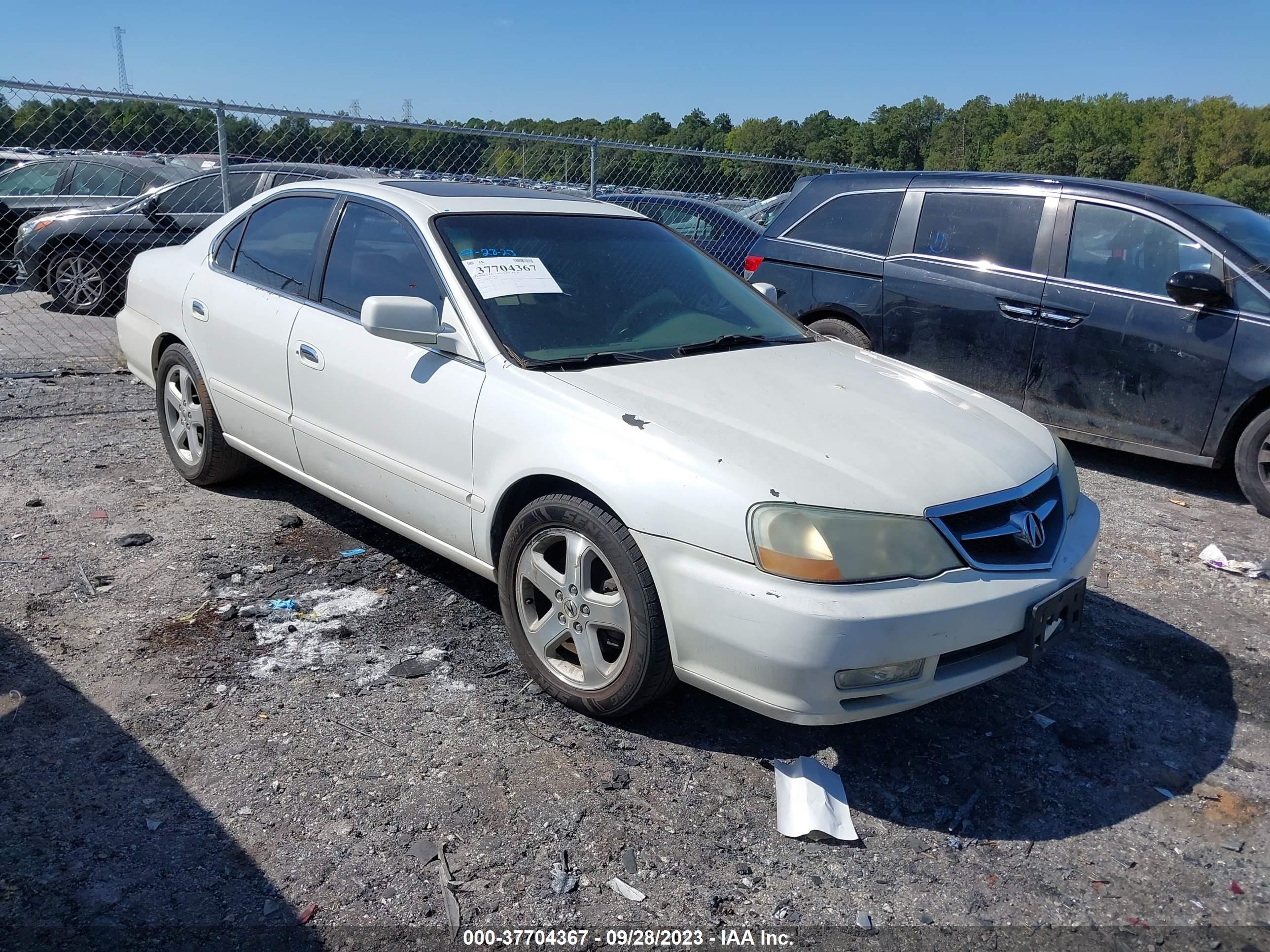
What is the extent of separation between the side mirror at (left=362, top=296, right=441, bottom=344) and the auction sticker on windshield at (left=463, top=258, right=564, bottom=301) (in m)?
0.23

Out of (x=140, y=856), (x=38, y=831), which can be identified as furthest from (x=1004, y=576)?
(x=38, y=831)

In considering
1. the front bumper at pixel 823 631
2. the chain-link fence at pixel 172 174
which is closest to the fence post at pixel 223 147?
the chain-link fence at pixel 172 174

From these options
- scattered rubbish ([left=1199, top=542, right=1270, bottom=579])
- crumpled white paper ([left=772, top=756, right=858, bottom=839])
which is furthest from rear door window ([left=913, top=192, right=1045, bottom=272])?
crumpled white paper ([left=772, top=756, right=858, bottom=839])

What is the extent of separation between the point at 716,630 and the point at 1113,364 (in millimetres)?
4379

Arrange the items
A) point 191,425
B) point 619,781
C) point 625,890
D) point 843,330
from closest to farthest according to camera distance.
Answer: point 625,890 < point 619,781 < point 191,425 < point 843,330

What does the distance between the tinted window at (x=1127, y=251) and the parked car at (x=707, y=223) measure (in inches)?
184

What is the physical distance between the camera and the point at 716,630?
8.83ft

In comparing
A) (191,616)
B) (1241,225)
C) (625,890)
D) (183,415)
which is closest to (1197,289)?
(1241,225)

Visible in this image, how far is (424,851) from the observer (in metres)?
2.56

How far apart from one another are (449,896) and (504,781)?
49cm

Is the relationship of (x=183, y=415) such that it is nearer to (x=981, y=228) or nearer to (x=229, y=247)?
(x=229, y=247)

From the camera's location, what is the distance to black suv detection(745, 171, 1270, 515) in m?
5.62

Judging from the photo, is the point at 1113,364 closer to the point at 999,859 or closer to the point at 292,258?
the point at 999,859

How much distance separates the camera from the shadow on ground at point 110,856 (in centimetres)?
225
